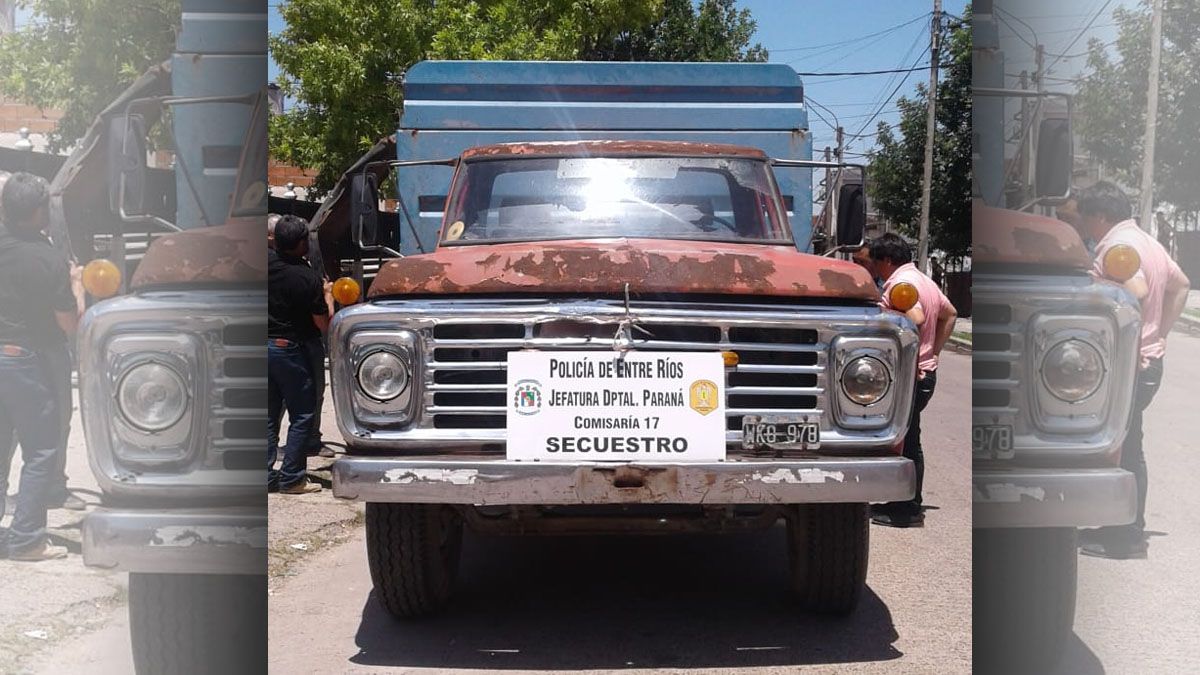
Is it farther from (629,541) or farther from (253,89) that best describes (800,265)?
(629,541)

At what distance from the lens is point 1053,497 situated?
360 cm

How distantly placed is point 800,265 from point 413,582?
1.91 metres

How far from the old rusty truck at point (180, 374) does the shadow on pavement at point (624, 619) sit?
0.97 m

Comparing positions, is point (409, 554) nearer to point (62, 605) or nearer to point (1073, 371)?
point (62, 605)

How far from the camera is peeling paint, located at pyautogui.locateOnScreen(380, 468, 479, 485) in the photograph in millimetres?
4188

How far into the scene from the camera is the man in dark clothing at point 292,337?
7980 mm

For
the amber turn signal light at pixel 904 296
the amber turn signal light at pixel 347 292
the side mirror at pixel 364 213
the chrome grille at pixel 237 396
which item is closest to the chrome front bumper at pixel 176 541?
the chrome grille at pixel 237 396

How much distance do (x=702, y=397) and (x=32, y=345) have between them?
2.87 m

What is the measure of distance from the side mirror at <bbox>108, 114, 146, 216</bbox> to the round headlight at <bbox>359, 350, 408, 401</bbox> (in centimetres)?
91

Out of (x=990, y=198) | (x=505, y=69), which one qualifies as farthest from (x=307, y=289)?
(x=990, y=198)

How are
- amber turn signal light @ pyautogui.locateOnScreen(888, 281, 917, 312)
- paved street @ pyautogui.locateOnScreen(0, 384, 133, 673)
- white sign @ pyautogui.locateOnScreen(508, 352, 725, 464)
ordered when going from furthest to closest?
amber turn signal light @ pyautogui.locateOnScreen(888, 281, 917, 312) → paved street @ pyautogui.locateOnScreen(0, 384, 133, 673) → white sign @ pyautogui.locateOnScreen(508, 352, 725, 464)

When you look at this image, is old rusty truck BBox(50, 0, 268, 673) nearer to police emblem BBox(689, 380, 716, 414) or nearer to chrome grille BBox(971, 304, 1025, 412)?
police emblem BBox(689, 380, 716, 414)

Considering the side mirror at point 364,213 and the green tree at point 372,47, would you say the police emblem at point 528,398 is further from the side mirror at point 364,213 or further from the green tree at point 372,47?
the green tree at point 372,47

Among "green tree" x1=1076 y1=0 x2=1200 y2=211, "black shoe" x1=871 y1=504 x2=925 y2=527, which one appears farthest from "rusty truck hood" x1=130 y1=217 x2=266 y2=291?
"black shoe" x1=871 y1=504 x2=925 y2=527
